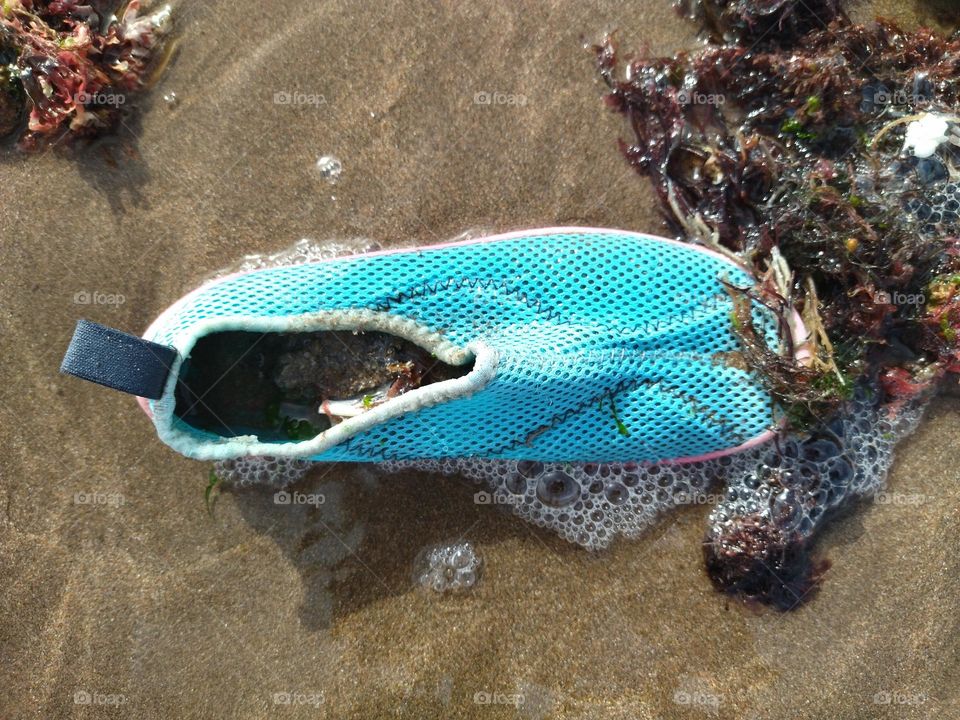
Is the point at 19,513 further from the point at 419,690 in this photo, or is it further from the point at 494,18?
the point at 494,18

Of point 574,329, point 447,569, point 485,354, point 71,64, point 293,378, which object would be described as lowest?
point 447,569

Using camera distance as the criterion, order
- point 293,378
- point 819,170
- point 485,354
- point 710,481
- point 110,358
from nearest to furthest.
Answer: point 110,358
point 485,354
point 293,378
point 819,170
point 710,481

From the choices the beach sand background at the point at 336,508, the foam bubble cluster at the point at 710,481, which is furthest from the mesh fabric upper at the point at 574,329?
the beach sand background at the point at 336,508

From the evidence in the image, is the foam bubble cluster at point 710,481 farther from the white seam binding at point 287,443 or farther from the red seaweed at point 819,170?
the white seam binding at point 287,443

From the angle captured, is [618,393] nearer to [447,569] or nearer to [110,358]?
[447,569]

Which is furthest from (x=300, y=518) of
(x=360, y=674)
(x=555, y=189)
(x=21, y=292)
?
(x=555, y=189)

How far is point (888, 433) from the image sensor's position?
3182 mm

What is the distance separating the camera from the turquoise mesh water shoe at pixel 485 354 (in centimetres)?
256

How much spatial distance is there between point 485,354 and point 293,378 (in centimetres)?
91

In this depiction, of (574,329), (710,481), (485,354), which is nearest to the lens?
(485,354)

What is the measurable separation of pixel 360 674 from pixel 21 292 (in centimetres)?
247

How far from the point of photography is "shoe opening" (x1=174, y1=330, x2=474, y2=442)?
274 centimetres

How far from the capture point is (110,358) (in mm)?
2355

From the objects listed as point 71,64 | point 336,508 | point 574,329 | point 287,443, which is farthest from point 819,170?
point 71,64
